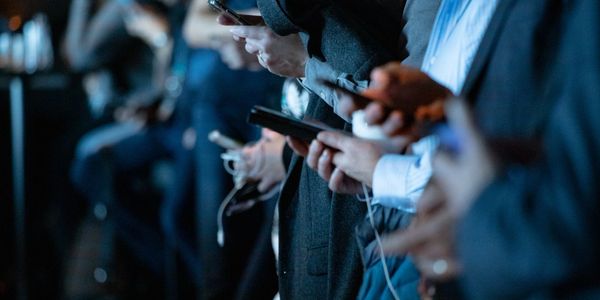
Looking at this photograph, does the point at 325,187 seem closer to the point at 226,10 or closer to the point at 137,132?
the point at 226,10

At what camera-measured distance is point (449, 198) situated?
78cm

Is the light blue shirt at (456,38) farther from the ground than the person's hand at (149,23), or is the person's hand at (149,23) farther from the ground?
the light blue shirt at (456,38)

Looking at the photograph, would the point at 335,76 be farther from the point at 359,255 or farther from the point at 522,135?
the point at 522,135

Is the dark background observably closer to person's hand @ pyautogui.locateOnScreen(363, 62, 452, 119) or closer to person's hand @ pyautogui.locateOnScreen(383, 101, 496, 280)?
person's hand @ pyautogui.locateOnScreen(363, 62, 452, 119)

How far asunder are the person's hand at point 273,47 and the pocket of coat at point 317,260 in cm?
29

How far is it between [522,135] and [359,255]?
0.48 metres

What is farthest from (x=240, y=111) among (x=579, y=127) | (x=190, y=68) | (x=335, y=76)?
(x=579, y=127)

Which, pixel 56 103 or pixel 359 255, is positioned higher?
pixel 359 255

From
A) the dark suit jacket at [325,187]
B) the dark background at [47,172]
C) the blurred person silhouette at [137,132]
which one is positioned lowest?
the dark background at [47,172]

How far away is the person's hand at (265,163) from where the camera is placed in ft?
5.49

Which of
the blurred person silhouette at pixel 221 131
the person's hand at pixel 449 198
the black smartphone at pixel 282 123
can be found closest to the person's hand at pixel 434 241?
the person's hand at pixel 449 198

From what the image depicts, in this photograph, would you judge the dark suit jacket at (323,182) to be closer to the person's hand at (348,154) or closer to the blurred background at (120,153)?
the person's hand at (348,154)

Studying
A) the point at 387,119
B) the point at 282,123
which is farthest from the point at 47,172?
the point at 387,119

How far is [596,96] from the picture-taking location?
0.71 metres
